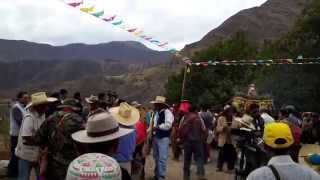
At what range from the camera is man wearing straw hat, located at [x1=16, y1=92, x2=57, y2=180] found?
8328 mm

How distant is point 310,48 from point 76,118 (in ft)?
95.2

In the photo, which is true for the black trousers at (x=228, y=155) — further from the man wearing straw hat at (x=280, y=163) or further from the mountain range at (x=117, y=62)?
the mountain range at (x=117, y=62)

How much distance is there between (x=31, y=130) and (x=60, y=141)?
72.2 inches

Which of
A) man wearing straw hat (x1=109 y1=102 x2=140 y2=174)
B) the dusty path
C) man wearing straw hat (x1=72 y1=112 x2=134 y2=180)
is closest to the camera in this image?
man wearing straw hat (x1=72 y1=112 x2=134 y2=180)

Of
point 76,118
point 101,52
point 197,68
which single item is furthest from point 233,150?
point 101,52

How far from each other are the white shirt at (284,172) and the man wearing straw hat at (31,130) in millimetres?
4186

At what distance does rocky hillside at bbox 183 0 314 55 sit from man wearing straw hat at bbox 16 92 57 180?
94925 mm

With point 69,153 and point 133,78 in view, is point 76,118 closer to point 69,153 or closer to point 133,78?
point 69,153

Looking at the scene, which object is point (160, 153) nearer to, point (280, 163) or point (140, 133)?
point (140, 133)

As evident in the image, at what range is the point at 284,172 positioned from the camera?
4656 millimetres

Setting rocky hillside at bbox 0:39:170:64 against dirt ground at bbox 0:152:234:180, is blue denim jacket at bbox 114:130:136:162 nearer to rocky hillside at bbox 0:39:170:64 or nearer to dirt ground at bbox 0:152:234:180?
dirt ground at bbox 0:152:234:180

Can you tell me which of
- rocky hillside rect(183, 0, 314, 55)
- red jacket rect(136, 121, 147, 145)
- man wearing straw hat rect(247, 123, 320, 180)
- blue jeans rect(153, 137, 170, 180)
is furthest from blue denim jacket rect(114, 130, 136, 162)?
rocky hillside rect(183, 0, 314, 55)

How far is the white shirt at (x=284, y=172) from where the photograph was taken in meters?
4.63

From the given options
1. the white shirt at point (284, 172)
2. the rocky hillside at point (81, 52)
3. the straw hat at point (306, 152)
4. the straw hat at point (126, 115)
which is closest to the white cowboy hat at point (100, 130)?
the white shirt at point (284, 172)
